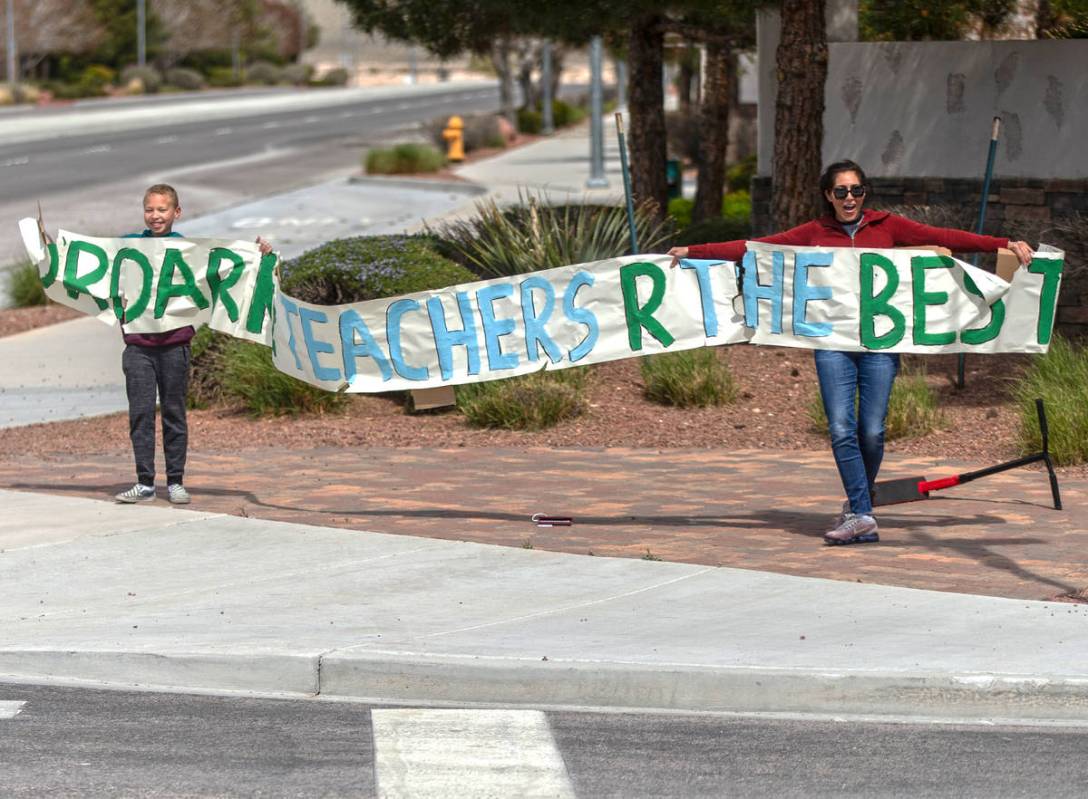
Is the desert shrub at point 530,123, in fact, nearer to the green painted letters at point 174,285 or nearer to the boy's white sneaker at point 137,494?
the green painted letters at point 174,285

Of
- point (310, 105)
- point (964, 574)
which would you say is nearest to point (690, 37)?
point (964, 574)

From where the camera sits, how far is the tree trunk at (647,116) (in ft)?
62.4

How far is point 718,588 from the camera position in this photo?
7.54 meters

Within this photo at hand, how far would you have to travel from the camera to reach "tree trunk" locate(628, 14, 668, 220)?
19031mm

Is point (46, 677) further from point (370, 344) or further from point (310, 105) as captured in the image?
point (310, 105)

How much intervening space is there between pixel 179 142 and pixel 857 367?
41.7m

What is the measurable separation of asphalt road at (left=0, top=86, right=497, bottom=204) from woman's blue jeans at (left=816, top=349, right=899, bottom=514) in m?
25.5

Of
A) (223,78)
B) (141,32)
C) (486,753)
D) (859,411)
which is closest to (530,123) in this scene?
(141,32)

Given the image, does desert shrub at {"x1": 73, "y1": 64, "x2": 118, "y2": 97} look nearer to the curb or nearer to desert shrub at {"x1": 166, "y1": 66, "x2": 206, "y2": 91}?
desert shrub at {"x1": 166, "y1": 66, "x2": 206, "y2": 91}

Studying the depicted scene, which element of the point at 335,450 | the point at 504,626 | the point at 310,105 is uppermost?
the point at 504,626

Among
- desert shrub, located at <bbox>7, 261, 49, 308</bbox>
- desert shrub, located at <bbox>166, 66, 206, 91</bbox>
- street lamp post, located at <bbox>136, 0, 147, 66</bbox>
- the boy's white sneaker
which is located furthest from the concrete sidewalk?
desert shrub, located at <bbox>166, 66, 206, 91</bbox>

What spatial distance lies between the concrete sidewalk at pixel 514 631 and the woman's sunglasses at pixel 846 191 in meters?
1.81

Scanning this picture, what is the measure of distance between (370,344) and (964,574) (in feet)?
10.7

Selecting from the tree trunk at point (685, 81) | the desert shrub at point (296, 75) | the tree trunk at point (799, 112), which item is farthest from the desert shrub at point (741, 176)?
the desert shrub at point (296, 75)
